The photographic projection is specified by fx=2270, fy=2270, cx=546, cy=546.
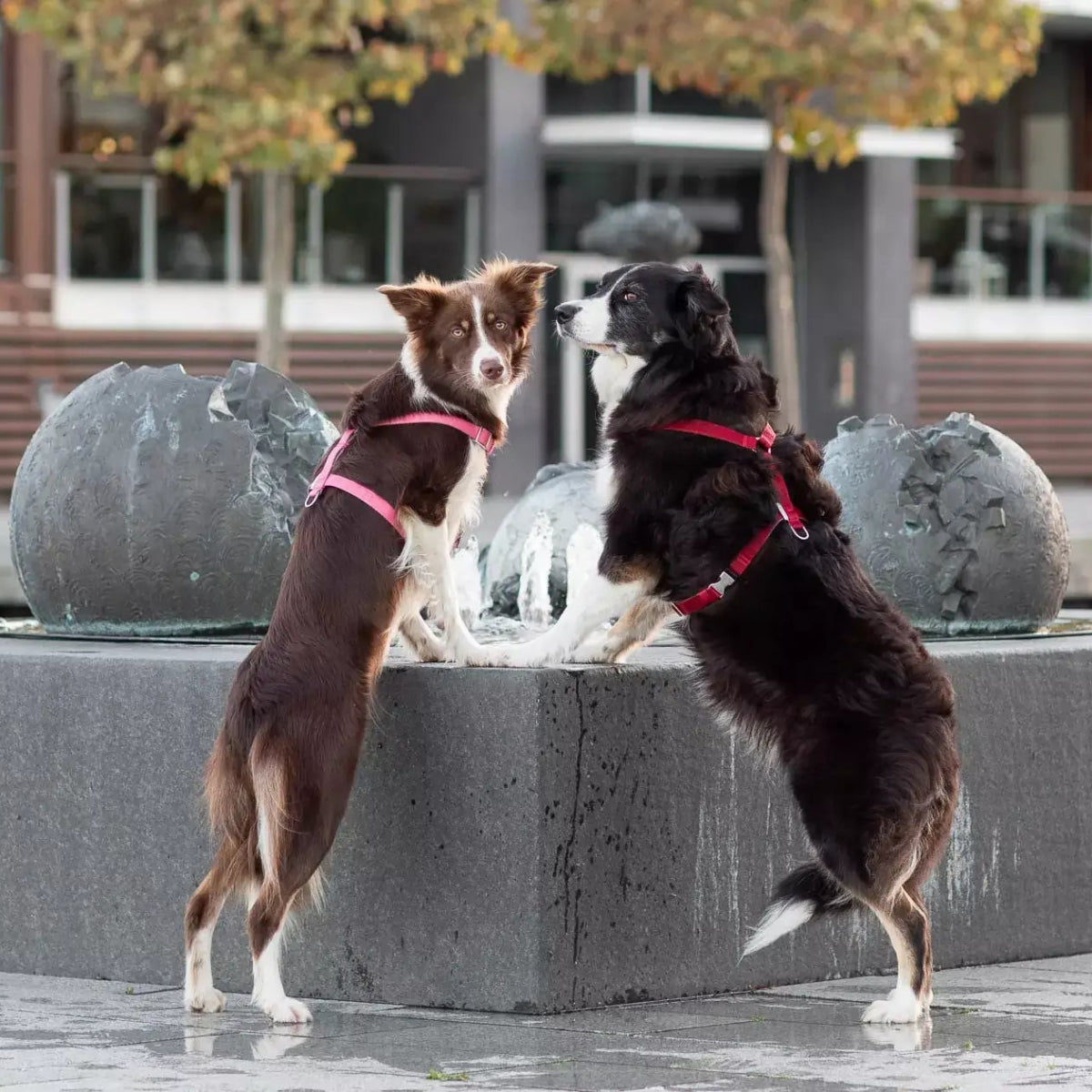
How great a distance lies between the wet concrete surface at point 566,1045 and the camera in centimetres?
513

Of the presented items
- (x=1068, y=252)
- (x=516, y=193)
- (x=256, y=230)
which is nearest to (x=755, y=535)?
(x=256, y=230)

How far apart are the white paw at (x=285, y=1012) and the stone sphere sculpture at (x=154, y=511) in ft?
5.75

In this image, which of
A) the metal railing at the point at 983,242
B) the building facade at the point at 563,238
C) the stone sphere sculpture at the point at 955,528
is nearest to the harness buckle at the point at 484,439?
the stone sphere sculpture at the point at 955,528

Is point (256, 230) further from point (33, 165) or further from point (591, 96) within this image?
point (591, 96)

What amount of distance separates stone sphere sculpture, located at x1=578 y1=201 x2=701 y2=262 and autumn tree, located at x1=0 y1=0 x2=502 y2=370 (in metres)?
2.69

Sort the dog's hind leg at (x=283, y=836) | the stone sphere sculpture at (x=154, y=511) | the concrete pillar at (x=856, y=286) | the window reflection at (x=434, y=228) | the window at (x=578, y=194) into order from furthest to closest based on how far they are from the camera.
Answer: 1. the concrete pillar at (x=856, y=286)
2. the window at (x=578, y=194)
3. the window reflection at (x=434, y=228)
4. the stone sphere sculpture at (x=154, y=511)
5. the dog's hind leg at (x=283, y=836)

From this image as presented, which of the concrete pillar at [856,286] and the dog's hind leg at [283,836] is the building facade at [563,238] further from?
the dog's hind leg at [283,836]

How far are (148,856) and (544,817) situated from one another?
129 cm

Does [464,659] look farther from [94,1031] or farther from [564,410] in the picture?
[564,410]

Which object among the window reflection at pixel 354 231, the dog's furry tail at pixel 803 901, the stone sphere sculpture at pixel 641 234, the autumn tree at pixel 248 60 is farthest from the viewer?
the window reflection at pixel 354 231

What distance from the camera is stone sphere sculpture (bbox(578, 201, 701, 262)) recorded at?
1912 centimetres

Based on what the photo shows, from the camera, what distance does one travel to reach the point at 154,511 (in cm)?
706

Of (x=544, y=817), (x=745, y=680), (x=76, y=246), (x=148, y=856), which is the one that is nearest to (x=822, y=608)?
(x=745, y=680)

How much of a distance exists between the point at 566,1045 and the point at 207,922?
100 centimetres
